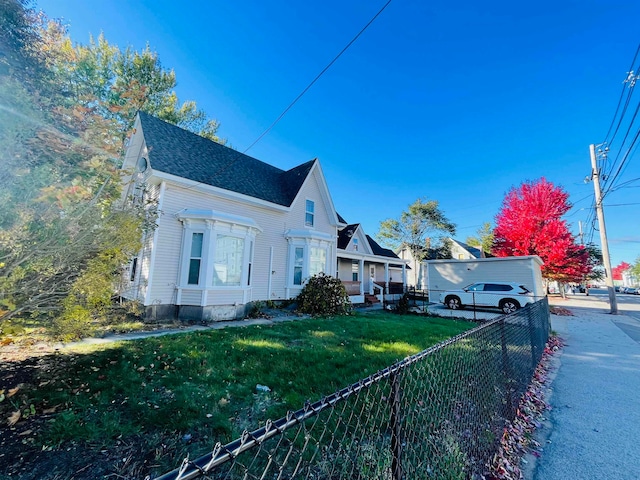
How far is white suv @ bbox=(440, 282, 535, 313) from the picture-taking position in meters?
13.8

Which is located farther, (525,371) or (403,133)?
(403,133)

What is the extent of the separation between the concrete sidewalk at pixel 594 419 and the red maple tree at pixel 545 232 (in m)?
13.6

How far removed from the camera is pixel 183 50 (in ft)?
33.6

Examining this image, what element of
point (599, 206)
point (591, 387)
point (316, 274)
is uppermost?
point (599, 206)

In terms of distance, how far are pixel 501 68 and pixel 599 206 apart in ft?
38.8

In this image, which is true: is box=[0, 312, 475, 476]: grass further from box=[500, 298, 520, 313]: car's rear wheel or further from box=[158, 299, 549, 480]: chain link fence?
box=[500, 298, 520, 313]: car's rear wheel

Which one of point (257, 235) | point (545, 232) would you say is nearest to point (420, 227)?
point (545, 232)

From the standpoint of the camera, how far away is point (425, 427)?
2.44 m

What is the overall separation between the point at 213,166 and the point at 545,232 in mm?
20741

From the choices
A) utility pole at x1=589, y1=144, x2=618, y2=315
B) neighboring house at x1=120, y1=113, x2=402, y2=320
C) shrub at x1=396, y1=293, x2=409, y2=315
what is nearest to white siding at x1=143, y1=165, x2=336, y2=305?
neighboring house at x1=120, y1=113, x2=402, y2=320

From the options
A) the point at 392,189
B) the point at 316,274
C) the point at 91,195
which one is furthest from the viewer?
the point at 392,189

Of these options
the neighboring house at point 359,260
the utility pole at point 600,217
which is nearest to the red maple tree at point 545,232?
the utility pole at point 600,217

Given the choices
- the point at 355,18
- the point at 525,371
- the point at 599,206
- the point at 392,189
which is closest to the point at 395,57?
the point at 355,18

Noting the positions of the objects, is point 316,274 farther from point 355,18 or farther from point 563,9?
point 563,9
